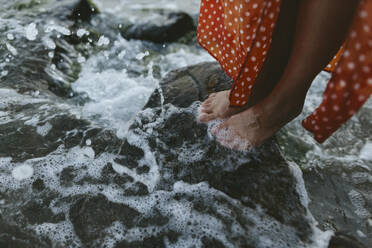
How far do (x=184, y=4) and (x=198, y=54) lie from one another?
68.1 inches

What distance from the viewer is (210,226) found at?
1.50m

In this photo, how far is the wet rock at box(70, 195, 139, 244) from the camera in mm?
1472

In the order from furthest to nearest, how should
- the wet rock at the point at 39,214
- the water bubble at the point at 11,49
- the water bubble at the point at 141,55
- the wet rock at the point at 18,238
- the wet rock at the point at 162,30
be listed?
the wet rock at the point at 162,30 → the water bubble at the point at 141,55 → the water bubble at the point at 11,49 → the wet rock at the point at 39,214 → the wet rock at the point at 18,238

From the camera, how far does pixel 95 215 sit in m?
1.54

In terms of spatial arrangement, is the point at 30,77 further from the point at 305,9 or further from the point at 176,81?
the point at 305,9

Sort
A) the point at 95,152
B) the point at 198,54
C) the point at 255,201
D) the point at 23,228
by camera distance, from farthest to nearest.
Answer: the point at 198,54 → the point at 95,152 → the point at 255,201 → the point at 23,228

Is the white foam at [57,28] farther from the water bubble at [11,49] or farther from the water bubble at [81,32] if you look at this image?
the water bubble at [11,49]

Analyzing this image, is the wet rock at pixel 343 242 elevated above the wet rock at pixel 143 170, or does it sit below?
above

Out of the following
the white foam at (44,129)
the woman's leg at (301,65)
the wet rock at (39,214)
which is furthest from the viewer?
the white foam at (44,129)

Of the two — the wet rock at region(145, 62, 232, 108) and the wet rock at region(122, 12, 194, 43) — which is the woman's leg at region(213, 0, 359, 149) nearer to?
the wet rock at region(145, 62, 232, 108)

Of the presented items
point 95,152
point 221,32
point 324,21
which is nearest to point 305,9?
point 324,21

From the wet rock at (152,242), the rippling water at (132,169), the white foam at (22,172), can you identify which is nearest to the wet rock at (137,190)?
the rippling water at (132,169)

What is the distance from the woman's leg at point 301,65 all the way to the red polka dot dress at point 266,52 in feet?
0.42

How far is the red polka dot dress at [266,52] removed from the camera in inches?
44.3
